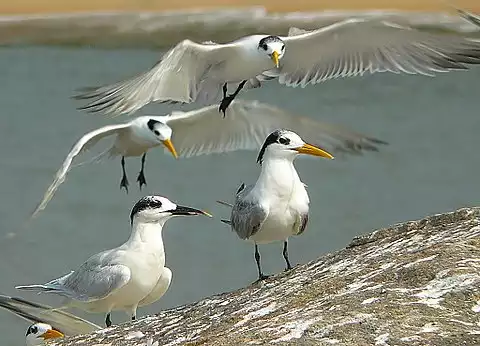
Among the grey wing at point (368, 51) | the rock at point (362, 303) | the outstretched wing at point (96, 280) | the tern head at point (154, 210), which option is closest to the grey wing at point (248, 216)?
the tern head at point (154, 210)

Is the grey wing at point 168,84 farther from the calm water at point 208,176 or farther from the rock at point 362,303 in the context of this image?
the rock at point 362,303

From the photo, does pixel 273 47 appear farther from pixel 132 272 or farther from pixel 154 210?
pixel 132 272

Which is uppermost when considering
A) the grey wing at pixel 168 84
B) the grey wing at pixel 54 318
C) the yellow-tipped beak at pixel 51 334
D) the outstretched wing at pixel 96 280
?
the grey wing at pixel 168 84

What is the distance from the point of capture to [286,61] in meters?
5.99

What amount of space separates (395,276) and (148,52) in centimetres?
1304

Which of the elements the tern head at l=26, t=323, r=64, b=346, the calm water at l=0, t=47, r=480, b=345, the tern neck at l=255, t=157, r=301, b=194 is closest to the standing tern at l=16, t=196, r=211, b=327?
the tern head at l=26, t=323, r=64, b=346

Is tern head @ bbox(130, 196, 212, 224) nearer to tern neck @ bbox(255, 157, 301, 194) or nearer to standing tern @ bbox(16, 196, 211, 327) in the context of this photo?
standing tern @ bbox(16, 196, 211, 327)

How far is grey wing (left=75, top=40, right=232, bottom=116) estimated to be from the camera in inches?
203

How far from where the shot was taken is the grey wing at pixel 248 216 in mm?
4434

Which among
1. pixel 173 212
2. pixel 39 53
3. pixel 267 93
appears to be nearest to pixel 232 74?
pixel 173 212

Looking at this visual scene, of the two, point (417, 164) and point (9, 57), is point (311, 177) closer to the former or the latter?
point (417, 164)

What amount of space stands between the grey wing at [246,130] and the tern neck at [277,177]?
1351 mm

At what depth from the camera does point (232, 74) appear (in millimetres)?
5727

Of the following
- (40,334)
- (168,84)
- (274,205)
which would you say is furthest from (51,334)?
(168,84)
